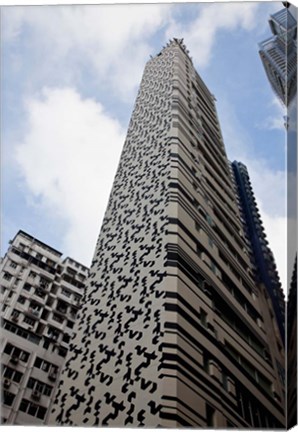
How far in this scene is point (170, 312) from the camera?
10.0m

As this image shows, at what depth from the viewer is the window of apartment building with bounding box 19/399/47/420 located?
17.3m

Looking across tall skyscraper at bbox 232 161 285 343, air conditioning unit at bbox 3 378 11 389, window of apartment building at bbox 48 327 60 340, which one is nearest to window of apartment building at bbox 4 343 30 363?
air conditioning unit at bbox 3 378 11 389

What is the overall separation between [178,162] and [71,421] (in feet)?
25.2

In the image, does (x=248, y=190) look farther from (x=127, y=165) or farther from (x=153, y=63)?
(x=127, y=165)

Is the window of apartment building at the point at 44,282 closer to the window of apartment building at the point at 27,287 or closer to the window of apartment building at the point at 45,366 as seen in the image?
the window of apartment building at the point at 27,287

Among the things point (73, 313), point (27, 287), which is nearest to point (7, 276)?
point (27, 287)

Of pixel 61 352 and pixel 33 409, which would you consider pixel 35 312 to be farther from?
pixel 33 409

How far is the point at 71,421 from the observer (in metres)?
9.98

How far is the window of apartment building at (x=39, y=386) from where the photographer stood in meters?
18.2

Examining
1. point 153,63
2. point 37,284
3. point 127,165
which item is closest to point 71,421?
point 127,165

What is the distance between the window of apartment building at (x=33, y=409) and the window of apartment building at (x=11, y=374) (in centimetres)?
106

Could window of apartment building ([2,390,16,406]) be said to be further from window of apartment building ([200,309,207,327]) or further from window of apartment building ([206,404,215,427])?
window of apartment building ([206,404,215,427])

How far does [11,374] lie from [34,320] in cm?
322

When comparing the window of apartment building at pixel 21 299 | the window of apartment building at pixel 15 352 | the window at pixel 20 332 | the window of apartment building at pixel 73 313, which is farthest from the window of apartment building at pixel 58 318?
the window of apartment building at pixel 15 352
